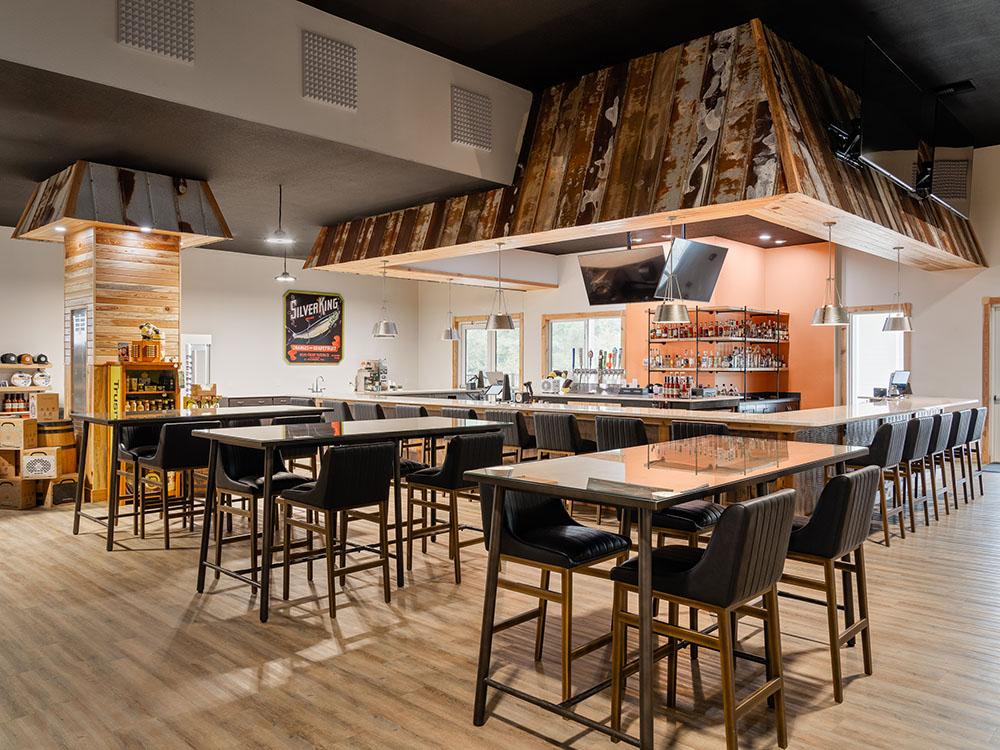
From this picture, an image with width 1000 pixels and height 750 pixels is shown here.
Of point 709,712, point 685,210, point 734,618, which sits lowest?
point 709,712

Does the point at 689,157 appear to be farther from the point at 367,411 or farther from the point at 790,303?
the point at 790,303

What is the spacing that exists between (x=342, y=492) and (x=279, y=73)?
9.10 ft

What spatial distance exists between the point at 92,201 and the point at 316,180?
182cm

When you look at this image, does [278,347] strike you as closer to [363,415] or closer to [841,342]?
[363,415]

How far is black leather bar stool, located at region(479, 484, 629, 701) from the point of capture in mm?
2746

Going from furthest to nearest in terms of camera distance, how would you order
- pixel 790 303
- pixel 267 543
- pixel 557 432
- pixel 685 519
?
1. pixel 790 303
2. pixel 557 432
3. pixel 267 543
4. pixel 685 519

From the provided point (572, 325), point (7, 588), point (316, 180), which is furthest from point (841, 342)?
point (7, 588)

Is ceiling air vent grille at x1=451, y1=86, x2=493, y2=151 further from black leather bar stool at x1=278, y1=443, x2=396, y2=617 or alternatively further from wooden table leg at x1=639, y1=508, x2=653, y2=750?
wooden table leg at x1=639, y1=508, x2=653, y2=750

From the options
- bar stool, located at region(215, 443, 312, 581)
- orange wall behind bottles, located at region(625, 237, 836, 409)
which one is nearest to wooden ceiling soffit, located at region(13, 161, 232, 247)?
bar stool, located at region(215, 443, 312, 581)

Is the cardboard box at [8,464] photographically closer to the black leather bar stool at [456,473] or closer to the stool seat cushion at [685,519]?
the black leather bar stool at [456,473]

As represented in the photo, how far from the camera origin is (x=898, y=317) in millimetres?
8133

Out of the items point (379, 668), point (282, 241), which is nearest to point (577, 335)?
point (282, 241)

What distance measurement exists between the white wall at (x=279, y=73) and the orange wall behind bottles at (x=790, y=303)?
496 centimetres

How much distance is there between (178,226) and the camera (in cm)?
673
